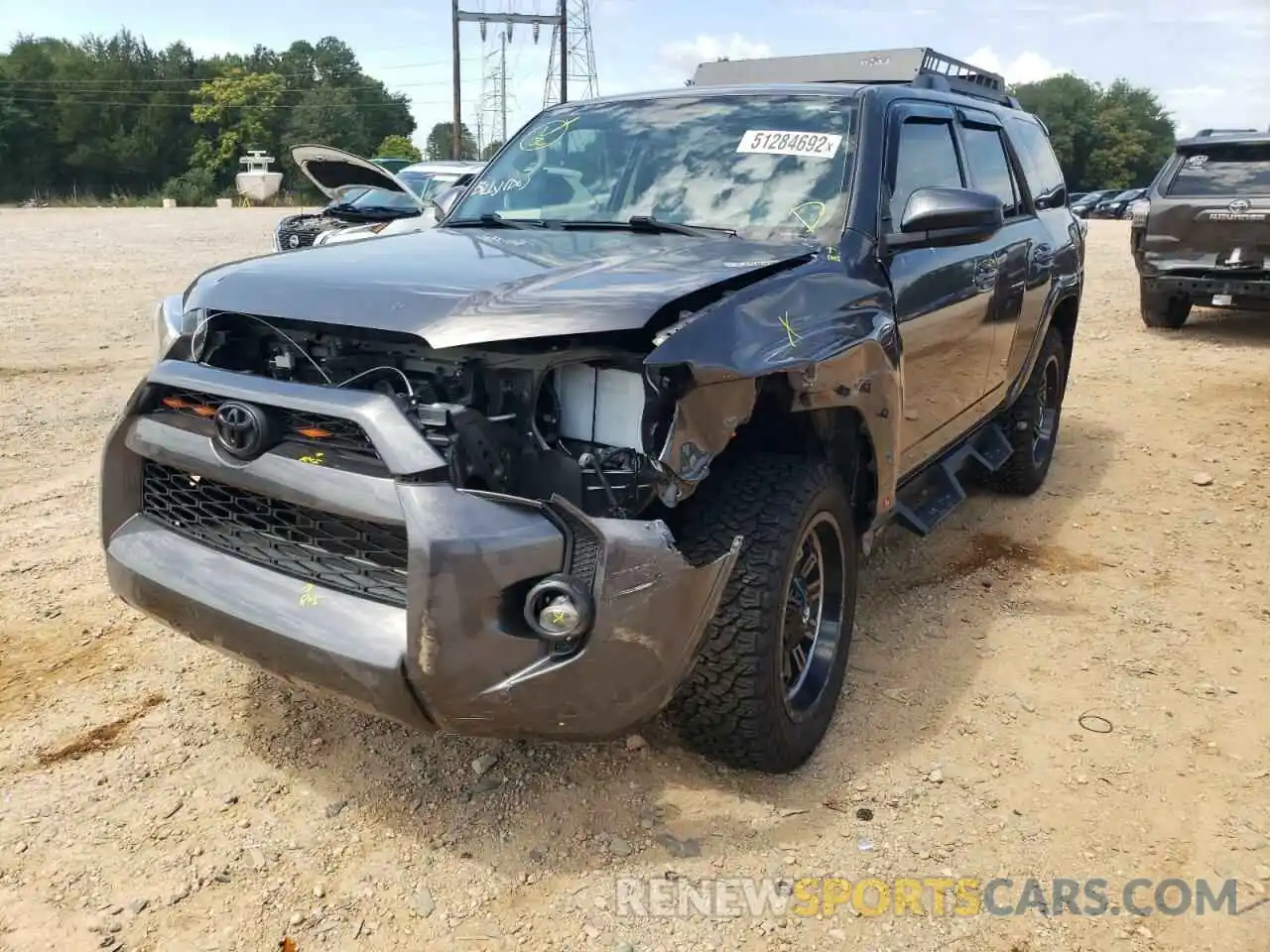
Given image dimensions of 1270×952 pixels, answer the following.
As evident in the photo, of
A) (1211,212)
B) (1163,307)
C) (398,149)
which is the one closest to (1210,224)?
→ (1211,212)

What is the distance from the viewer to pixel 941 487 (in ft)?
13.9

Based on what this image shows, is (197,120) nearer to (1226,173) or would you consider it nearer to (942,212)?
(1226,173)

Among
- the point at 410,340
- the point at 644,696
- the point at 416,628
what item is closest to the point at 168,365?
the point at 410,340

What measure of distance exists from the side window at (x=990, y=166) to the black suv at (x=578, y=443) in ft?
3.17

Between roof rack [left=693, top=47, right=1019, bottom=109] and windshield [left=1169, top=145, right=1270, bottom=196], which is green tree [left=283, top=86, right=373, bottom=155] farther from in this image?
roof rack [left=693, top=47, right=1019, bottom=109]

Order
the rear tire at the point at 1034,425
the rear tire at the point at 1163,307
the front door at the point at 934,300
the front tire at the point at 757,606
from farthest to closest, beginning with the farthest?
the rear tire at the point at 1163,307, the rear tire at the point at 1034,425, the front door at the point at 934,300, the front tire at the point at 757,606

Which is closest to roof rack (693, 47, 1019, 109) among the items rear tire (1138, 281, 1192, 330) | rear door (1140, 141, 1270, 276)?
rear door (1140, 141, 1270, 276)

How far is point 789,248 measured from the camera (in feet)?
10.4

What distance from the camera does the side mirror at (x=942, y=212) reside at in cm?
327

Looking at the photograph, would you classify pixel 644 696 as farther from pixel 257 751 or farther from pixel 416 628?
pixel 257 751

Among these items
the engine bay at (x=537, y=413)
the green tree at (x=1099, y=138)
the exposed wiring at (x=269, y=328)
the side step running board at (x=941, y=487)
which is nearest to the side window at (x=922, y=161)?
the side step running board at (x=941, y=487)

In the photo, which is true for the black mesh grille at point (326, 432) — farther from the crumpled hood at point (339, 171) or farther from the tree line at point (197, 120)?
the tree line at point (197, 120)

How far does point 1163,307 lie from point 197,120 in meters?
76.2

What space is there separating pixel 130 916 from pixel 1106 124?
96990 millimetres
